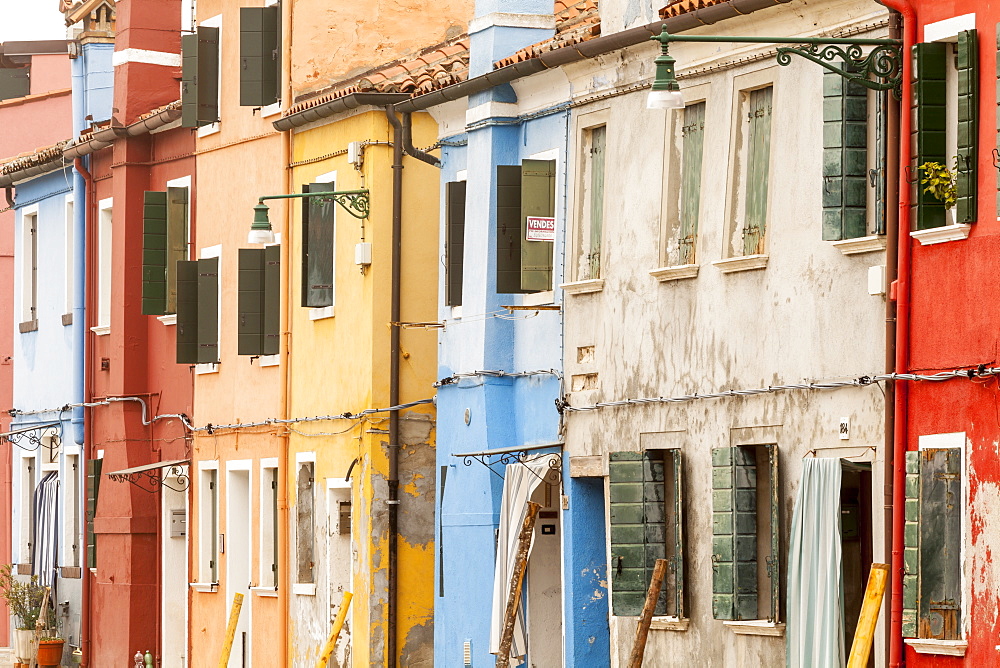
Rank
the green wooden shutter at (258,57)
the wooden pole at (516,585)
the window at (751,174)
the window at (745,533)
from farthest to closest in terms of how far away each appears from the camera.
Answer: the green wooden shutter at (258,57), the wooden pole at (516,585), the window at (751,174), the window at (745,533)

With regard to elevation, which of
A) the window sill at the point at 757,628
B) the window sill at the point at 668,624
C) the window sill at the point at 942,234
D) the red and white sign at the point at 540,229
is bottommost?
the window sill at the point at 668,624

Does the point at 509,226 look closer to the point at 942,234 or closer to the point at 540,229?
the point at 540,229

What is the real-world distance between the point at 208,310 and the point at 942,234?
53.0ft

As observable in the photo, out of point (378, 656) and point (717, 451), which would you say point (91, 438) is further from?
point (717, 451)

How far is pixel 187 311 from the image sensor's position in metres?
31.2

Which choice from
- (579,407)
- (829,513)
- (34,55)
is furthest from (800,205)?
(34,55)

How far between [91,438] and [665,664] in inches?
626


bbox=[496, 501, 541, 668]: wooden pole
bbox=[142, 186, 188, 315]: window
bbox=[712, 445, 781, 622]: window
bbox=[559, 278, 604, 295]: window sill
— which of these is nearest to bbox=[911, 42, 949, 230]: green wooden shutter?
bbox=[712, 445, 781, 622]: window

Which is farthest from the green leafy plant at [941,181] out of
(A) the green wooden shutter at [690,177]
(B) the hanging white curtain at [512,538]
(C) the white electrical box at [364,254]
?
(C) the white electrical box at [364,254]

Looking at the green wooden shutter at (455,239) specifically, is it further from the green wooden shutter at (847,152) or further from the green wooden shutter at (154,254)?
the green wooden shutter at (847,152)

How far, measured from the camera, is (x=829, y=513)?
17828mm

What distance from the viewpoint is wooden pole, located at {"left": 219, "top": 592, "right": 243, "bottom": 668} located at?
1150 inches

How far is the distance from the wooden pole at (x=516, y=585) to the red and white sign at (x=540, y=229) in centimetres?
256

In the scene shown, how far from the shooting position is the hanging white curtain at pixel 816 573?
17703 mm
